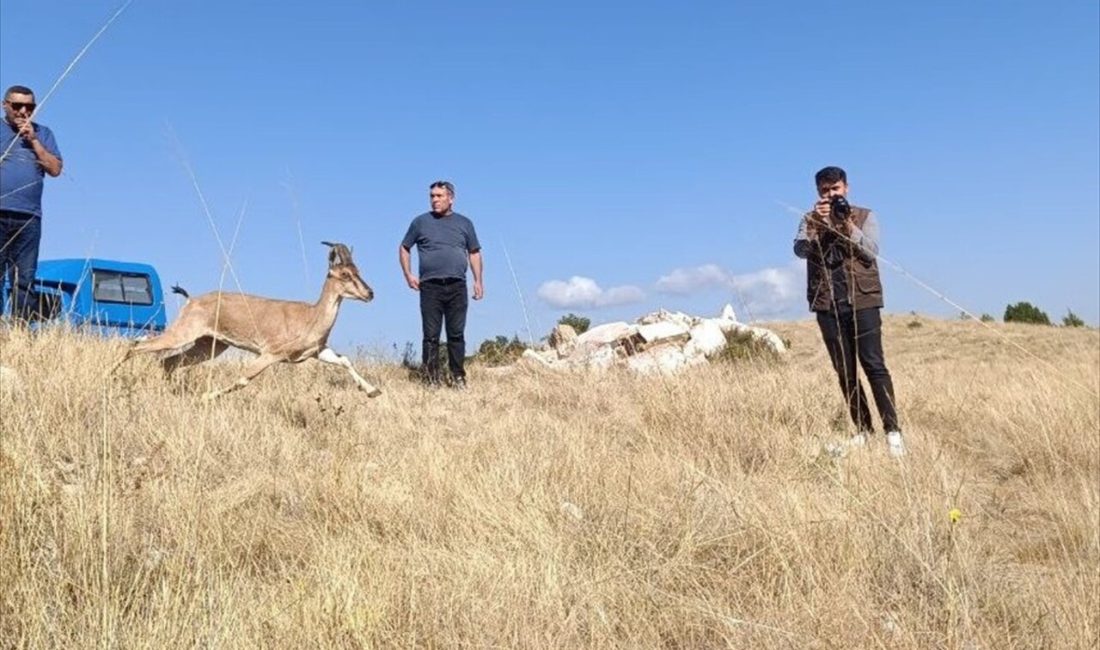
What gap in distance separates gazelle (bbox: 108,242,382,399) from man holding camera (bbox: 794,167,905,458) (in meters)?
3.61

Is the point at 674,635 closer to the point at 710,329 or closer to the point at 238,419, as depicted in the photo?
the point at 238,419

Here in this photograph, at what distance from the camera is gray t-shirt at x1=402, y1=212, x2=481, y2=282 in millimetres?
8766

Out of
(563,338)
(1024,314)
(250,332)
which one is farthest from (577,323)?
(1024,314)

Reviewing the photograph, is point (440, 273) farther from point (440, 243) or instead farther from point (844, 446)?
point (844, 446)

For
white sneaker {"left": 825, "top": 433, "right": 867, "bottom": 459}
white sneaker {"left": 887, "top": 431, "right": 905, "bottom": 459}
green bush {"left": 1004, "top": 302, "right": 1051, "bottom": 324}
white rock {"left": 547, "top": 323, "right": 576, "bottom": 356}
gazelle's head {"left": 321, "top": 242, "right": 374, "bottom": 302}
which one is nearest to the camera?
white sneaker {"left": 825, "top": 433, "right": 867, "bottom": 459}

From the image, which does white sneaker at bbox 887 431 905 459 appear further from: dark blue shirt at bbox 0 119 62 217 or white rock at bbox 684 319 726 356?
white rock at bbox 684 319 726 356

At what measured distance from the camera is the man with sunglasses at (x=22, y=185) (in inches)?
241

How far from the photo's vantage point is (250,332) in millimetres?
7445

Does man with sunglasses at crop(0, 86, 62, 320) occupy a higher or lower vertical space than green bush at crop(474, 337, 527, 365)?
higher

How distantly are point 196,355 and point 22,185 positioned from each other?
1833mm

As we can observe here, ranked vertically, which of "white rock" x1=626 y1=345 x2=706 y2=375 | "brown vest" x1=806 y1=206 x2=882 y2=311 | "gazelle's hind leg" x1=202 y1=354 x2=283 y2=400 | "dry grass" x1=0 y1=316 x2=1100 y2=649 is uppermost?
"brown vest" x1=806 y1=206 x2=882 y2=311

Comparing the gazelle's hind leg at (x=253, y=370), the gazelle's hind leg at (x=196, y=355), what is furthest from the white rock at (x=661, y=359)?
the gazelle's hind leg at (x=196, y=355)

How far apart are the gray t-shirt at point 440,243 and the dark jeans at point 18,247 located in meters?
3.27

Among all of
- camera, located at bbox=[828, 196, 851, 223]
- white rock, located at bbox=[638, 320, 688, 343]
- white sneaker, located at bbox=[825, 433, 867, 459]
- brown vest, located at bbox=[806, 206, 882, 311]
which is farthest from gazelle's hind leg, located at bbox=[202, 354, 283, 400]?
white rock, located at bbox=[638, 320, 688, 343]
